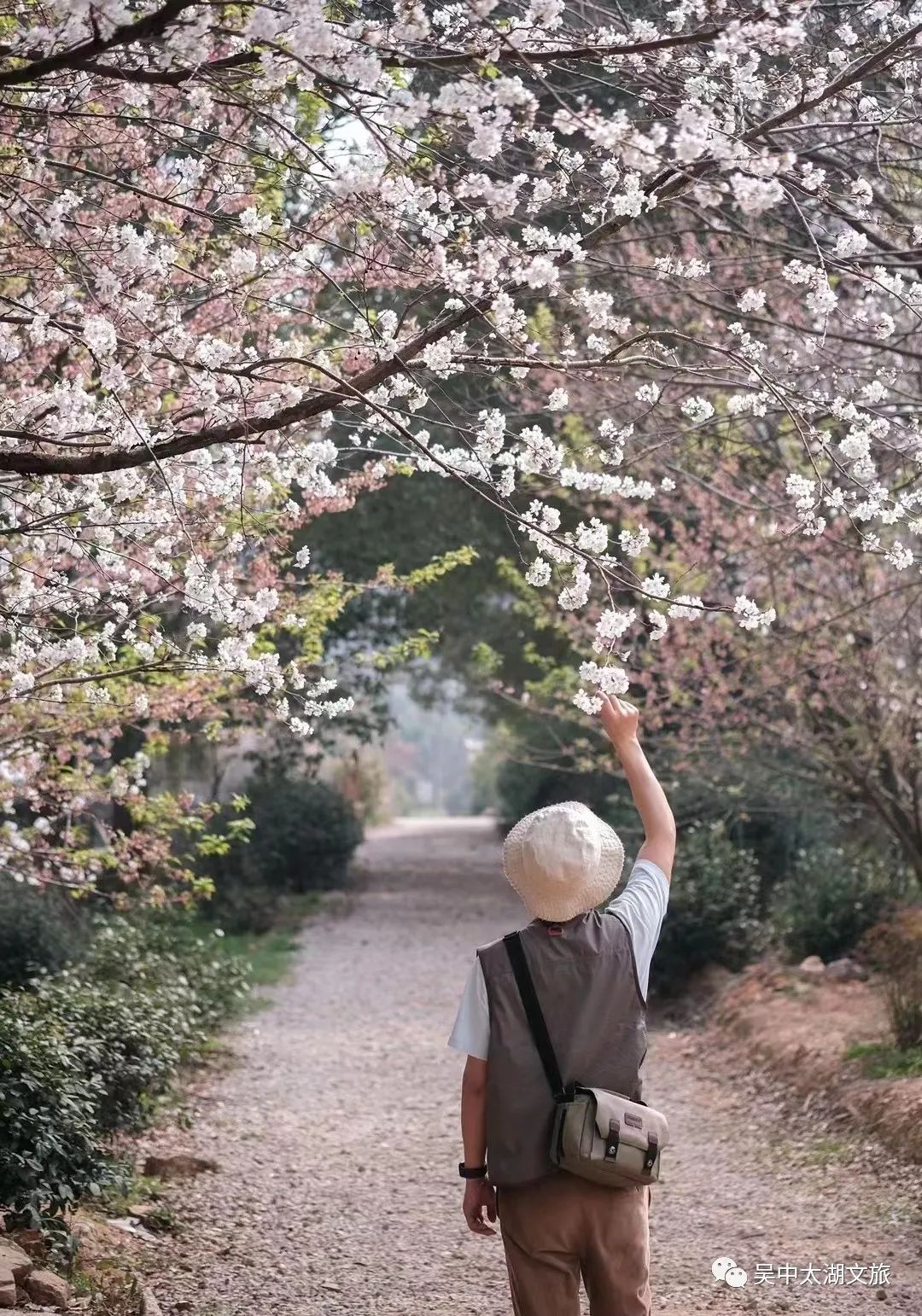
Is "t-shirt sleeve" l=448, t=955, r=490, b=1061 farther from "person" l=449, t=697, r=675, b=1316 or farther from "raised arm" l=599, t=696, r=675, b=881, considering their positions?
"raised arm" l=599, t=696, r=675, b=881

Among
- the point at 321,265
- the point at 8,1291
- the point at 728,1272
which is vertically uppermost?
the point at 321,265

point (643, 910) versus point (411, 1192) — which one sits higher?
point (643, 910)

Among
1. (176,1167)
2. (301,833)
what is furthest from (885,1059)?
(301,833)

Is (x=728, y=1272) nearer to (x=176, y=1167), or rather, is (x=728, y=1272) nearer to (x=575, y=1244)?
(x=575, y=1244)

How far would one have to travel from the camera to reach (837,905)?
9883 mm

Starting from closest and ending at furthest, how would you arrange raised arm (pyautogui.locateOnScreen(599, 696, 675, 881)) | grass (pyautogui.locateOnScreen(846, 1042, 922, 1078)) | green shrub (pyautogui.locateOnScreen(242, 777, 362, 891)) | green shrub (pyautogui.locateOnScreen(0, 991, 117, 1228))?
raised arm (pyautogui.locateOnScreen(599, 696, 675, 881)) < green shrub (pyautogui.locateOnScreen(0, 991, 117, 1228)) < grass (pyautogui.locateOnScreen(846, 1042, 922, 1078)) < green shrub (pyautogui.locateOnScreen(242, 777, 362, 891))

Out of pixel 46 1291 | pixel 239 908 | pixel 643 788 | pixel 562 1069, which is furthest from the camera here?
pixel 239 908

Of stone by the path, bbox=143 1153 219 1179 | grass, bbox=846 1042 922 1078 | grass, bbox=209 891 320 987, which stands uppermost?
grass, bbox=846 1042 922 1078

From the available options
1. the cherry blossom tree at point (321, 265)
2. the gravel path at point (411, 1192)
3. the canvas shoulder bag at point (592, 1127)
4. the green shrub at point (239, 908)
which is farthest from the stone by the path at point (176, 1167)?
the green shrub at point (239, 908)

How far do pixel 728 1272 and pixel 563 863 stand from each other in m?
2.65

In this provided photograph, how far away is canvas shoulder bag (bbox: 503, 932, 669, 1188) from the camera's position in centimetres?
269

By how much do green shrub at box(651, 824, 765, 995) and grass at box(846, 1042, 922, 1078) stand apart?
2759 mm

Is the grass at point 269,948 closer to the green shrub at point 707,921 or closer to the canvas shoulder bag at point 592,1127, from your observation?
the green shrub at point 707,921

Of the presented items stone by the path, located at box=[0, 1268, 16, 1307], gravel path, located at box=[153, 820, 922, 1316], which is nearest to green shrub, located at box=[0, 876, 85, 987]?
gravel path, located at box=[153, 820, 922, 1316]
